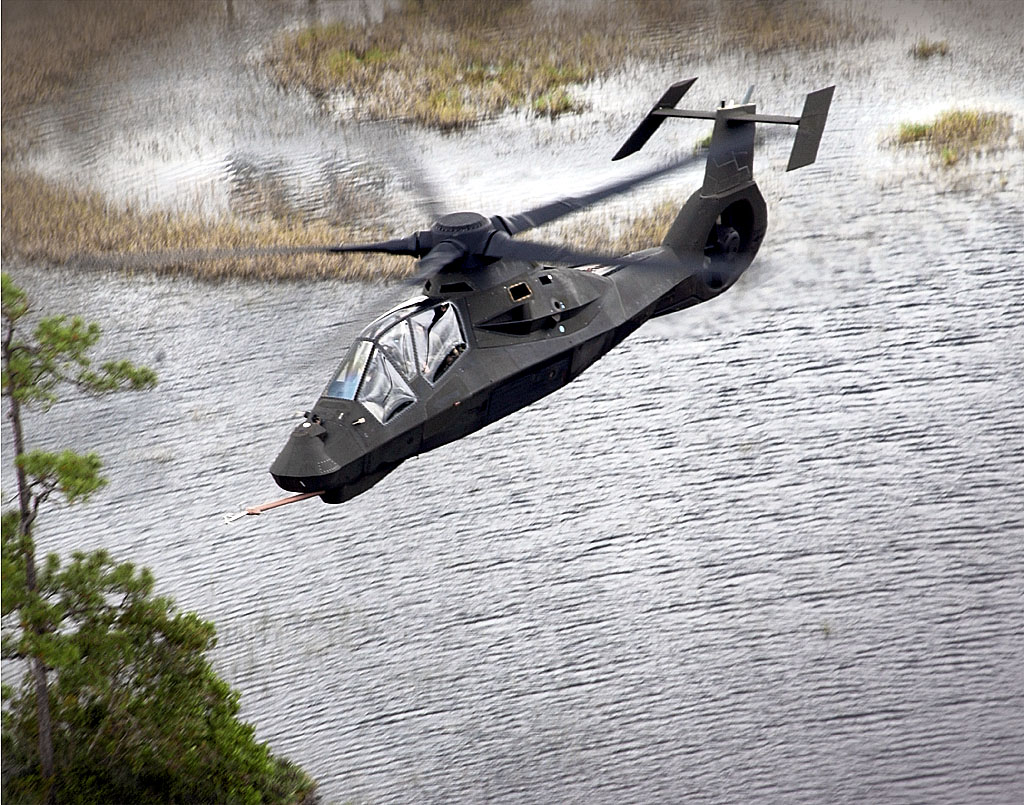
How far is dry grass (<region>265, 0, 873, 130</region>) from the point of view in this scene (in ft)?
112

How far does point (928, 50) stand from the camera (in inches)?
1380

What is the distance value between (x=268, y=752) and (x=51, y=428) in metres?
9.43

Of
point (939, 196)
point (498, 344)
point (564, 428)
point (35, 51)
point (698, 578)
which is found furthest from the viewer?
point (35, 51)

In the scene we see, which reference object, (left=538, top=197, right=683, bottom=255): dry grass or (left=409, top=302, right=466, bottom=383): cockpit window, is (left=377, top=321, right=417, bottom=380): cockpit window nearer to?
(left=409, top=302, right=466, bottom=383): cockpit window

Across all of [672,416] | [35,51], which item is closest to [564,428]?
[672,416]

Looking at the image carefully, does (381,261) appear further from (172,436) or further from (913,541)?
(913,541)

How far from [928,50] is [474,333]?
20870 mm

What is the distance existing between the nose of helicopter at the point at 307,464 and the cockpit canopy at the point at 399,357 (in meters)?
0.92

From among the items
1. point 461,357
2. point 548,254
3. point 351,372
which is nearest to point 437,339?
point 461,357

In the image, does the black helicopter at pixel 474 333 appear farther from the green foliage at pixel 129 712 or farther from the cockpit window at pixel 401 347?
the green foliage at pixel 129 712

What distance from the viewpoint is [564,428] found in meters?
24.1

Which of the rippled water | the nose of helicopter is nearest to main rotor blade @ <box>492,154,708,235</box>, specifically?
the rippled water

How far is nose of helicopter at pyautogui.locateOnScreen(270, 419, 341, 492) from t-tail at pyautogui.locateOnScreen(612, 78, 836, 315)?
24.7 feet

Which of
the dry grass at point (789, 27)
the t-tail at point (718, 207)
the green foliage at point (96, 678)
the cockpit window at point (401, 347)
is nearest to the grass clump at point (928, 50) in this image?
the dry grass at point (789, 27)
